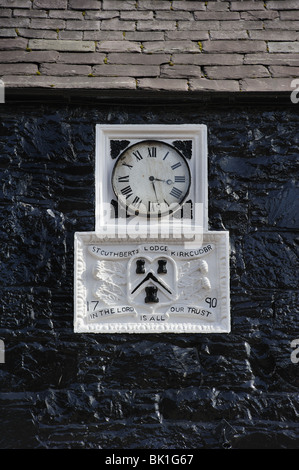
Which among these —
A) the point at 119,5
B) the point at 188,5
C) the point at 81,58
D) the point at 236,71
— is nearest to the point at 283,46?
the point at 236,71

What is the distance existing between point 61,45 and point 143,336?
245cm

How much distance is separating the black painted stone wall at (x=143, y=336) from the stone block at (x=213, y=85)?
16cm

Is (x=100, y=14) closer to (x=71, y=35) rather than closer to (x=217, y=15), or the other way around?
(x=71, y=35)

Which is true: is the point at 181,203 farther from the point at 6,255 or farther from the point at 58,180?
the point at 6,255

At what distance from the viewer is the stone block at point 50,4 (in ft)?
19.1

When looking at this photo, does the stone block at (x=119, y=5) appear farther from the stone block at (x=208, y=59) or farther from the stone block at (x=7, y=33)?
the stone block at (x=7, y=33)

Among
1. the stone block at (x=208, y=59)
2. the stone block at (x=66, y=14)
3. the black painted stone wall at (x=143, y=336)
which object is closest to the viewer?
the black painted stone wall at (x=143, y=336)

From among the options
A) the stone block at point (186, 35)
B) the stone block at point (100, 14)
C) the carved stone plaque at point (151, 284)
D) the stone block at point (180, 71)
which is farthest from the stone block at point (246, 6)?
the carved stone plaque at point (151, 284)

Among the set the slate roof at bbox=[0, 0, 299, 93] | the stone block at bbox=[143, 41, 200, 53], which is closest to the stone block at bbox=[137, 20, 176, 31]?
the slate roof at bbox=[0, 0, 299, 93]

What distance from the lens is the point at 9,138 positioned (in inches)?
215

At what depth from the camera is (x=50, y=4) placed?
5824 mm

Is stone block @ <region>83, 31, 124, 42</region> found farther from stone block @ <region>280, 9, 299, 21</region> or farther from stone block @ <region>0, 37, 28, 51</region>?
stone block @ <region>280, 9, 299, 21</region>

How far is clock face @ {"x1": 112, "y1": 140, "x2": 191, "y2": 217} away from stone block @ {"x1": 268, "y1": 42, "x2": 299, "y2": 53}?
1194mm

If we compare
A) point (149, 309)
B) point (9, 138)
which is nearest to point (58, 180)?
point (9, 138)
